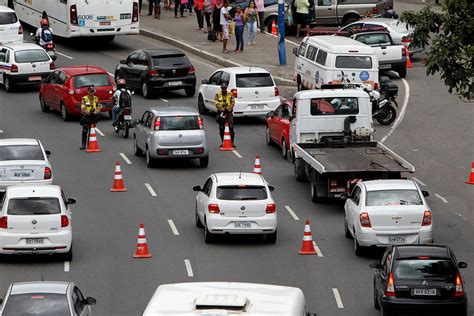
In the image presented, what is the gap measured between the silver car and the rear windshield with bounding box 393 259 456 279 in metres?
14.1

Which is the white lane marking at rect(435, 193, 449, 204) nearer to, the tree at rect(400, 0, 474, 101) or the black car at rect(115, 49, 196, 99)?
the tree at rect(400, 0, 474, 101)

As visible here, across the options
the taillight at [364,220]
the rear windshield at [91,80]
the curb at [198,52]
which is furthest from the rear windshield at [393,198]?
the curb at [198,52]

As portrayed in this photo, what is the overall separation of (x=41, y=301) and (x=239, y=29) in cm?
3361

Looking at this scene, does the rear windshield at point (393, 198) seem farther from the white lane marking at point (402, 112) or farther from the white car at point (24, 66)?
the white car at point (24, 66)

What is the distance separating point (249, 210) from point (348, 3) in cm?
3146

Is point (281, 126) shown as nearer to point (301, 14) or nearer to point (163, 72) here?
point (163, 72)

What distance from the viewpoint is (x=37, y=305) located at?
60.5 ft

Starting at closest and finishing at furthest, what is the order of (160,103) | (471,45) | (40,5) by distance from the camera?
(471,45)
(160,103)
(40,5)

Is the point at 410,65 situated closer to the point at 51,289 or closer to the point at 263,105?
the point at 263,105

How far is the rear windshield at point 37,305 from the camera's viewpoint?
18.3 meters

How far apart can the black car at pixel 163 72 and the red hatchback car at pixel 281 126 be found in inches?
275

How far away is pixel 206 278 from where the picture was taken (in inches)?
997

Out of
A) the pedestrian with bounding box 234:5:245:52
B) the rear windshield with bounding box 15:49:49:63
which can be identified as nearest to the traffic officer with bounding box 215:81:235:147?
the rear windshield with bounding box 15:49:49:63

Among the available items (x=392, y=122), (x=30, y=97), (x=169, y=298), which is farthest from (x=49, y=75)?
(x=169, y=298)
